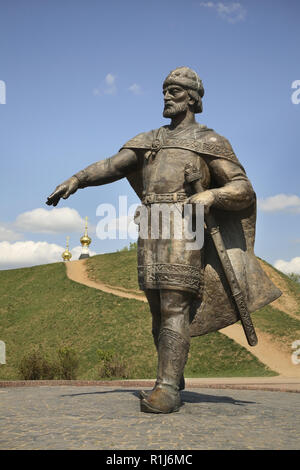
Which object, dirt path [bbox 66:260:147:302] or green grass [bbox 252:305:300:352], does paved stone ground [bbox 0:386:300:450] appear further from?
dirt path [bbox 66:260:147:302]

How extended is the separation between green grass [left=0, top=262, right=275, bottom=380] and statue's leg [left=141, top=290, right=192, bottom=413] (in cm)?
1066

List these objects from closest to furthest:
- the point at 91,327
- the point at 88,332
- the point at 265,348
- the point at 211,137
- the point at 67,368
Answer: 1. the point at 211,137
2. the point at 67,368
3. the point at 265,348
4. the point at 88,332
5. the point at 91,327

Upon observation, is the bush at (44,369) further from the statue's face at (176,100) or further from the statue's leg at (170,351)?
the statue's face at (176,100)

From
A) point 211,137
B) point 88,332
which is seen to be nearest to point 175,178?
point 211,137

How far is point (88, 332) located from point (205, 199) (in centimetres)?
1630

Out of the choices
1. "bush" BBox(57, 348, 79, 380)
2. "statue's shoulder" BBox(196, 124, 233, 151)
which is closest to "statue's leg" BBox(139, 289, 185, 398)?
"statue's shoulder" BBox(196, 124, 233, 151)

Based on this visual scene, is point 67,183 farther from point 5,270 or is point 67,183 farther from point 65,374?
Answer: point 5,270

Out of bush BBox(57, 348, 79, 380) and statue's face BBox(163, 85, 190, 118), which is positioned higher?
statue's face BBox(163, 85, 190, 118)

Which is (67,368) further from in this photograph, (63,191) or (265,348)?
(265,348)

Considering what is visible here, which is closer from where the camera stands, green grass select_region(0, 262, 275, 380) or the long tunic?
the long tunic

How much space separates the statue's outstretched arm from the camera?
4.94 metres

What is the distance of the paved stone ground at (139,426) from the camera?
3004mm

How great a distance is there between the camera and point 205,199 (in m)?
4.37

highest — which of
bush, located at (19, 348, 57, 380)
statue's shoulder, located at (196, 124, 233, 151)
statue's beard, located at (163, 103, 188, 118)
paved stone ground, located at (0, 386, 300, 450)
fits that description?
statue's beard, located at (163, 103, 188, 118)
